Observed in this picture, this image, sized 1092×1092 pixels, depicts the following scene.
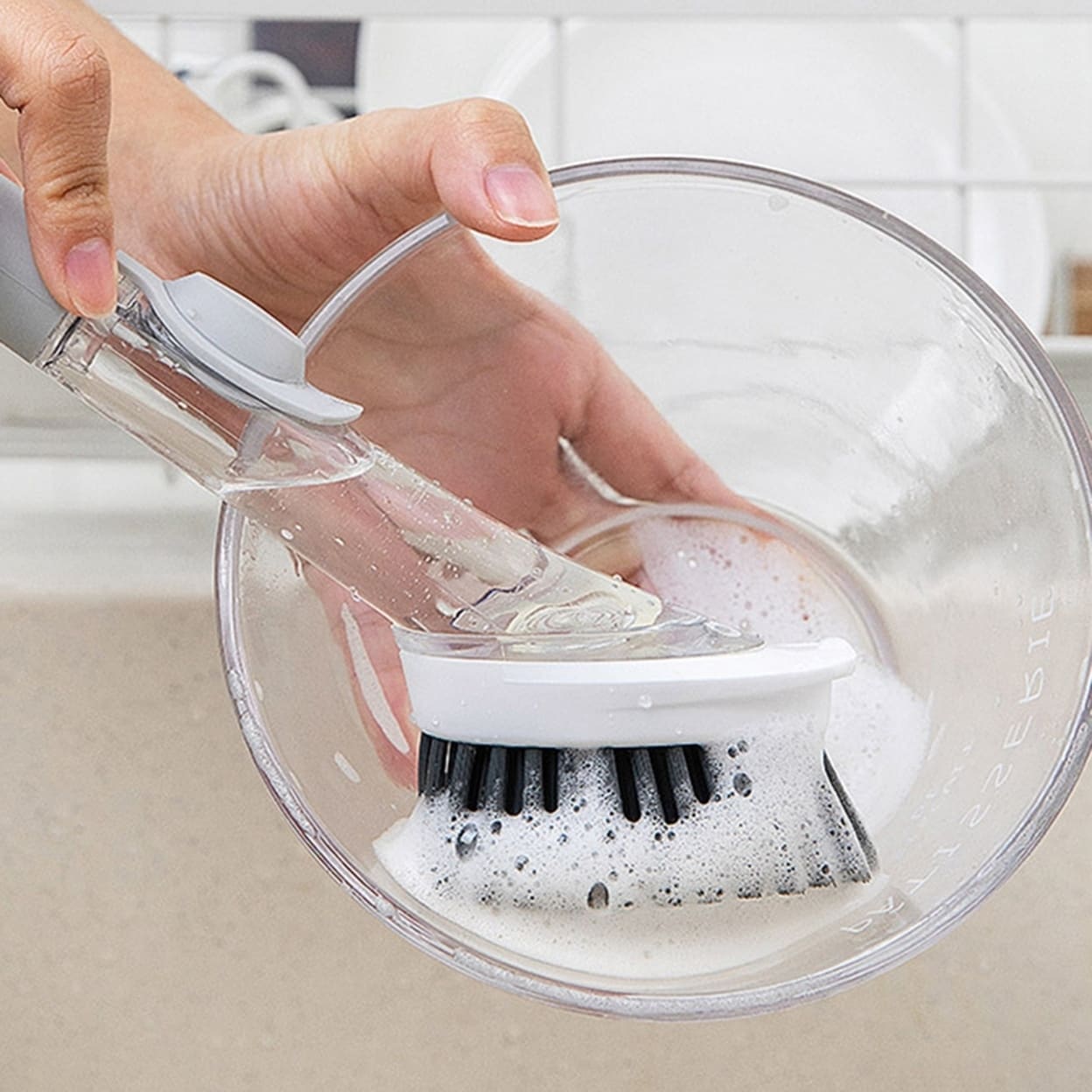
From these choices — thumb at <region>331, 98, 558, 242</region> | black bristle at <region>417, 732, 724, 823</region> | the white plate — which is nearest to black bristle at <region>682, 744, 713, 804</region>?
black bristle at <region>417, 732, 724, 823</region>

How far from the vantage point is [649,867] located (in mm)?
310

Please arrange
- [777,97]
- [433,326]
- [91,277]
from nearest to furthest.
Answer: [91,277] → [433,326] → [777,97]

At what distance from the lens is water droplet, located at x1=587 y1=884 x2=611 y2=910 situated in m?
0.31

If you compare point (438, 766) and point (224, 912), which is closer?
point (438, 766)

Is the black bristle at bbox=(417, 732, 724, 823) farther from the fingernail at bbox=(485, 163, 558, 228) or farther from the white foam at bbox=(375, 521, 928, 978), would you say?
the fingernail at bbox=(485, 163, 558, 228)

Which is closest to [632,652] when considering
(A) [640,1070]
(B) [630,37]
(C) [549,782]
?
(C) [549,782]

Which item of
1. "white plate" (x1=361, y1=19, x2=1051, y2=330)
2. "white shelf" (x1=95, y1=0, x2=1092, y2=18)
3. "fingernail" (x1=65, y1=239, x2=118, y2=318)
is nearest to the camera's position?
"fingernail" (x1=65, y1=239, x2=118, y2=318)

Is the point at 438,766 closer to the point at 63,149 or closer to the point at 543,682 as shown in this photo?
the point at 543,682

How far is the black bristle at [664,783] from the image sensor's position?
0.30 meters

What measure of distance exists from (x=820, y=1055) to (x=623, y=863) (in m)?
0.14

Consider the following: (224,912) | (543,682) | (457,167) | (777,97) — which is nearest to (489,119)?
(457,167)

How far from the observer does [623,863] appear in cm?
31

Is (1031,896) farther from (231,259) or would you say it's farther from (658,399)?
(231,259)

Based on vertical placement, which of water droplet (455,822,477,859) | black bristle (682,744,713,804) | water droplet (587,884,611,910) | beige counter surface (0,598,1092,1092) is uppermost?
black bristle (682,744,713,804)
